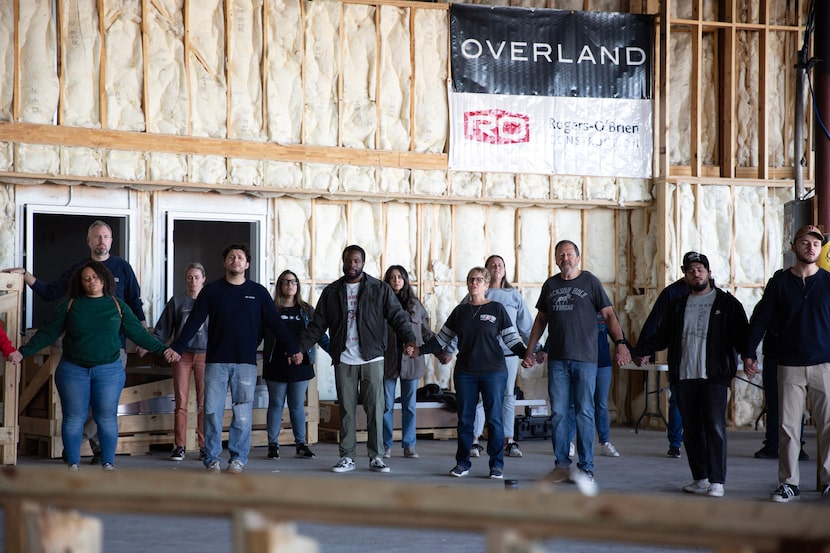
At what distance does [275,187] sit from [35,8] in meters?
3.10

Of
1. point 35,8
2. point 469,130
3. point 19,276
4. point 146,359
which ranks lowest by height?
point 146,359

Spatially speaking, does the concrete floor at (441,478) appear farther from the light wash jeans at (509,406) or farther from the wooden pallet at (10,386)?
the wooden pallet at (10,386)

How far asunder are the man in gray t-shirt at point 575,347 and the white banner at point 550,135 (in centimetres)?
437

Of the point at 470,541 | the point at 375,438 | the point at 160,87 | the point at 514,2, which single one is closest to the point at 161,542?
the point at 470,541

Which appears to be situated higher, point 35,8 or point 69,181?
point 35,8

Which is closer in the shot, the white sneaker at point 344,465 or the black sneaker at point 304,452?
the white sneaker at point 344,465

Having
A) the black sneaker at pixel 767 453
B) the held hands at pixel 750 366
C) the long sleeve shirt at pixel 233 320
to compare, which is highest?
the long sleeve shirt at pixel 233 320

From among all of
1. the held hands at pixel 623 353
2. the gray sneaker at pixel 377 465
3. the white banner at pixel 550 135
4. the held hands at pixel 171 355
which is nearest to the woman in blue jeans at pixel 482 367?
the gray sneaker at pixel 377 465

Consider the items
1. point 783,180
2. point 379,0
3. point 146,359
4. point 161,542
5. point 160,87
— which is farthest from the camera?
point 783,180

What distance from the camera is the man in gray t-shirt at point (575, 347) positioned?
25.5 feet

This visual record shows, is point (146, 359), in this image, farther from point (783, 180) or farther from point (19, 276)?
point (783, 180)

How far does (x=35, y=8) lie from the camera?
1035 cm

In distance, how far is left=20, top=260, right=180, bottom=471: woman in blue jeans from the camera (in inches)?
293

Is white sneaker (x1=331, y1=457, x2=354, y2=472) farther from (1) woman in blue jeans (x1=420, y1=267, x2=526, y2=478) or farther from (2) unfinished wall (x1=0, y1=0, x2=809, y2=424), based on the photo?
(2) unfinished wall (x1=0, y1=0, x2=809, y2=424)
